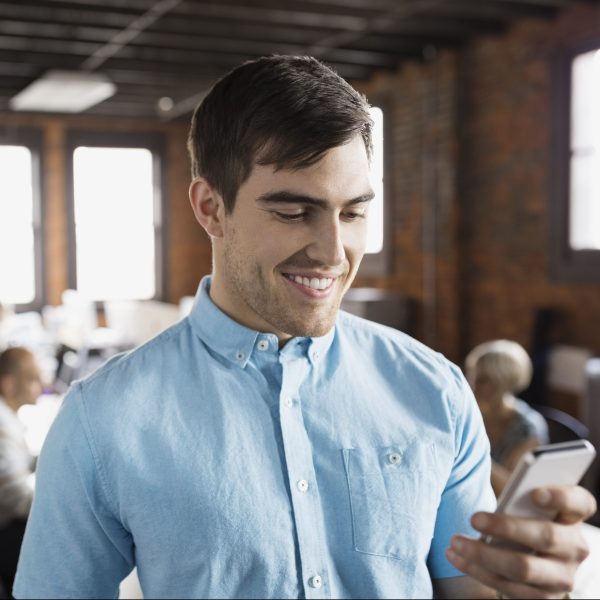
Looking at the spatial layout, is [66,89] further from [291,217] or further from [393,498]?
[393,498]

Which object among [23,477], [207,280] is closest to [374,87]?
[23,477]

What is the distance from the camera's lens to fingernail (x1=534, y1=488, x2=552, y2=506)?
2.77 ft

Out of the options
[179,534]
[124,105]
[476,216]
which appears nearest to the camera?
[179,534]

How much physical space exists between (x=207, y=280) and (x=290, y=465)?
0.34m

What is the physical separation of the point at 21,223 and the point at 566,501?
940 centimetres

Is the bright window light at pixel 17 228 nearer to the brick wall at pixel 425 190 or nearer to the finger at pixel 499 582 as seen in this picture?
the brick wall at pixel 425 190

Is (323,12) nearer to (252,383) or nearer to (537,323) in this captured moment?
(537,323)

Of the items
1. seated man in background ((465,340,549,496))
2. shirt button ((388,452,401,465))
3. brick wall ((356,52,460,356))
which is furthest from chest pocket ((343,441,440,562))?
brick wall ((356,52,460,356))

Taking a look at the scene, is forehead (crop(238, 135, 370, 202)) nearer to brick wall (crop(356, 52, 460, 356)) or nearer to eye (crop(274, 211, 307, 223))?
eye (crop(274, 211, 307, 223))

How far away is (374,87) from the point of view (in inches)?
291

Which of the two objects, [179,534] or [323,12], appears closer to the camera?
[179,534]

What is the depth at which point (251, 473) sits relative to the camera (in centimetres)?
104

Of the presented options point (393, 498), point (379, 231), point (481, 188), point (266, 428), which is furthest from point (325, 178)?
point (379, 231)

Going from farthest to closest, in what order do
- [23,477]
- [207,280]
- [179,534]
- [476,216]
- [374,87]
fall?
[374,87]
[476,216]
[23,477]
[207,280]
[179,534]
